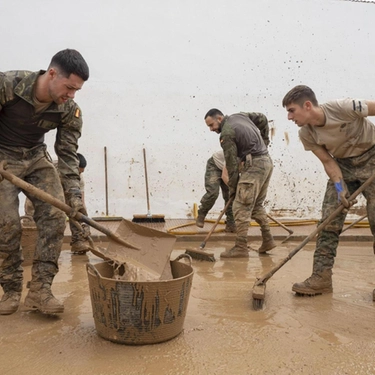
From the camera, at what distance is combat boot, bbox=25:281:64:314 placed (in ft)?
9.49

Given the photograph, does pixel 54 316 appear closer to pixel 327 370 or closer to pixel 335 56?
pixel 327 370

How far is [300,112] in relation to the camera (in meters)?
3.39

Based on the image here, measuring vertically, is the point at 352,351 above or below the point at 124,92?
below

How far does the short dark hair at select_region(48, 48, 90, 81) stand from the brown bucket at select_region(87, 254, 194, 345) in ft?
3.78

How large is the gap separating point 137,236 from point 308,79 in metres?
6.81

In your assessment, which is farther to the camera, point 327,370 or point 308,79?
point 308,79

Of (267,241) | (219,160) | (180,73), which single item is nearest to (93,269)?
(267,241)

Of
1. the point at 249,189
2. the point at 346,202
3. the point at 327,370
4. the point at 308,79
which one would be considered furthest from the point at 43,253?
the point at 308,79

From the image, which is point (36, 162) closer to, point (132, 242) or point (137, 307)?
point (132, 242)

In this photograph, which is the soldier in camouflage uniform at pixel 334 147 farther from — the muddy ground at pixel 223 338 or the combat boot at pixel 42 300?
the combat boot at pixel 42 300

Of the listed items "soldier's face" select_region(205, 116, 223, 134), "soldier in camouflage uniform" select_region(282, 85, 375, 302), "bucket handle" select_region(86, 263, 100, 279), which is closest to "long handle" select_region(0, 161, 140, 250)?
"bucket handle" select_region(86, 263, 100, 279)

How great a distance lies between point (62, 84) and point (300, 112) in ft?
5.56

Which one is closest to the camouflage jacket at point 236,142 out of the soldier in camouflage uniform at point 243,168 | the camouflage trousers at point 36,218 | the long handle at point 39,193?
the soldier in camouflage uniform at point 243,168

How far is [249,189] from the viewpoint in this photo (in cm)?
499
